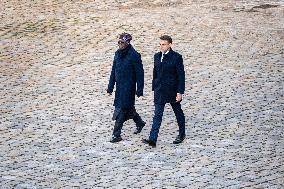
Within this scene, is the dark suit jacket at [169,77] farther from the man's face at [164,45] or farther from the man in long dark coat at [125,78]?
the man in long dark coat at [125,78]

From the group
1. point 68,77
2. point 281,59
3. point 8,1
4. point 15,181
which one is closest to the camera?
point 15,181

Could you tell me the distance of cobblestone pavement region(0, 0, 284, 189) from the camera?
28.1ft

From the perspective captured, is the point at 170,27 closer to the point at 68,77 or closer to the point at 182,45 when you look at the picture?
the point at 182,45

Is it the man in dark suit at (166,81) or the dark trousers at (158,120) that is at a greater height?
the man in dark suit at (166,81)

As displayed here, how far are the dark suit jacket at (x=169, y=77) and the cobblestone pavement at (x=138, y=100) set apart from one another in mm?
852

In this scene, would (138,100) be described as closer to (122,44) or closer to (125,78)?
(125,78)

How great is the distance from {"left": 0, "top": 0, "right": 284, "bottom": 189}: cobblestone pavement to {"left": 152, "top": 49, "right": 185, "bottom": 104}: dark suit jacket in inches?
33.5

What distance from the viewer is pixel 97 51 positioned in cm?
1589

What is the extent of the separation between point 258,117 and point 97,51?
619 centimetres

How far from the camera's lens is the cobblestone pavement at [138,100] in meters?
8.57

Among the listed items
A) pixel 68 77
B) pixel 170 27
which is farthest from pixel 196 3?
pixel 68 77

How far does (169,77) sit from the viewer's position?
9.52m

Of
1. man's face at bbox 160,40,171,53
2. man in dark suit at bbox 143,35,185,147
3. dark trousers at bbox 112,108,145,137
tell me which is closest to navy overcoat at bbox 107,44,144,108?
dark trousers at bbox 112,108,145,137

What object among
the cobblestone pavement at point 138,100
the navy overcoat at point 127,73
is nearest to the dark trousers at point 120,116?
the navy overcoat at point 127,73
